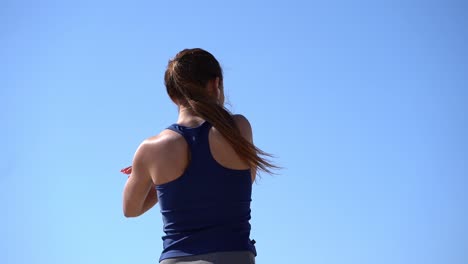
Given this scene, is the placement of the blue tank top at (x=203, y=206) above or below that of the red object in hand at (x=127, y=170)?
below

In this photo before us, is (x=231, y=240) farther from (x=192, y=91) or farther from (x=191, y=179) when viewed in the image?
(x=192, y=91)

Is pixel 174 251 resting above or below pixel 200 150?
below

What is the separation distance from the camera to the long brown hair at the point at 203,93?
429cm

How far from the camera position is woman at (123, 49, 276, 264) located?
13.8 ft

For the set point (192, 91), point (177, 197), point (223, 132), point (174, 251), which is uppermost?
point (192, 91)

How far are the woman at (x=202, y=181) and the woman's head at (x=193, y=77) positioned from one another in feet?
0.08

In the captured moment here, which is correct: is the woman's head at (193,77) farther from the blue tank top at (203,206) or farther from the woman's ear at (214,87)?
the blue tank top at (203,206)

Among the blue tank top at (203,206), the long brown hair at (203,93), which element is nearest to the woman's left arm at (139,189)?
the blue tank top at (203,206)

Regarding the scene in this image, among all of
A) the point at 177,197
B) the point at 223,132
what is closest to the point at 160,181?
the point at 177,197

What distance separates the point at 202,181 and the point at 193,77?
1.95 ft

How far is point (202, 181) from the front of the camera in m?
4.22

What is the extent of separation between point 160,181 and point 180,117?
0.38m

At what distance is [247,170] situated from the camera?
434 centimetres

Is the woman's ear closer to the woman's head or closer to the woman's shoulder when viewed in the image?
the woman's head
